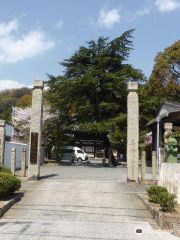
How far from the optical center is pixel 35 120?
13195mm

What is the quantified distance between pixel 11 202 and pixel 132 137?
21.2 ft

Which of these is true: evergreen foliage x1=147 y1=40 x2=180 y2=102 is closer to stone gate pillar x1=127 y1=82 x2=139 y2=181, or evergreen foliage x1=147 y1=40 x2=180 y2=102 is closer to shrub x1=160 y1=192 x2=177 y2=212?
stone gate pillar x1=127 y1=82 x2=139 y2=181

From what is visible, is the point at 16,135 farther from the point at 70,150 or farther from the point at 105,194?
the point at 105,194

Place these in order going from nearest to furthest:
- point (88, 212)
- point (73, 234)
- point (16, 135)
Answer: point (73, 234) → point (88, 212) → point (16, 135)

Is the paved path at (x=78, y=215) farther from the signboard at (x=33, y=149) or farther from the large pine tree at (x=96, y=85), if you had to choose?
the large pine tree at (x=96, y=85)

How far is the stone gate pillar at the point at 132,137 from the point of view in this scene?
1256cm

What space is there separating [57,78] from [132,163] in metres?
16.4

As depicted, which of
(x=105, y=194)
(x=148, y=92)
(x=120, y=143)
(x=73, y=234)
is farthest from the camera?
(x=148, y=92)

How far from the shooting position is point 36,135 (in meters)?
13.0

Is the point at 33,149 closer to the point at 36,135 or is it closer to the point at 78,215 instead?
the point at 36,135

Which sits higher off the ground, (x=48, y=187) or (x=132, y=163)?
(x=132, y=163)

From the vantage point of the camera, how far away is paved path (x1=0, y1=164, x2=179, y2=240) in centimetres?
615

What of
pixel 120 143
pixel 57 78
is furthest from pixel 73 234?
pixel 120 143

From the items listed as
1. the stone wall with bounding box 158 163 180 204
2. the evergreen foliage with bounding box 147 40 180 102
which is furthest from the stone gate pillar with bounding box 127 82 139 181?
the evergreen foliage with bounding box 147 40 180 102
